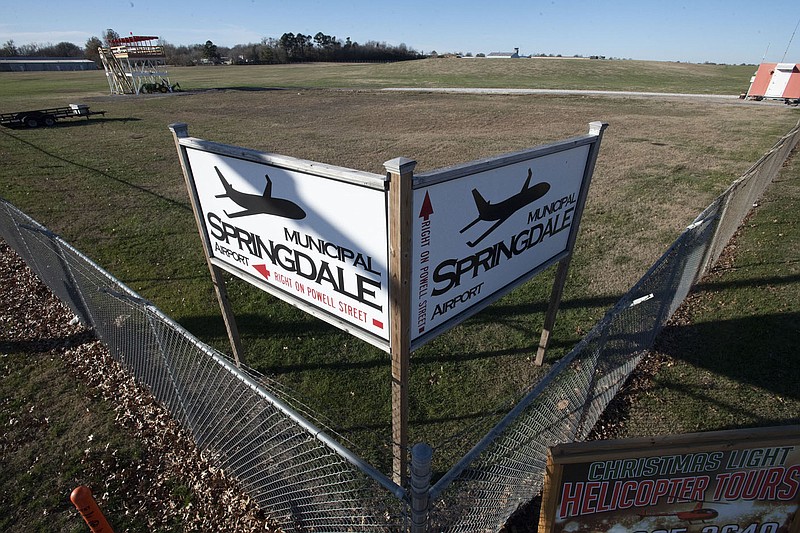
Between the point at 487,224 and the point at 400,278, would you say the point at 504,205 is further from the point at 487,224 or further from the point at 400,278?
the point at 400,278

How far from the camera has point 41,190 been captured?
12.6m

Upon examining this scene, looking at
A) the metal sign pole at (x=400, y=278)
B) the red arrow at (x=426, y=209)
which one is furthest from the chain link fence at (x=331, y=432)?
the red arrow at (x=426, y=209)

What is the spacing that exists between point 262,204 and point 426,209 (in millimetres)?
1597

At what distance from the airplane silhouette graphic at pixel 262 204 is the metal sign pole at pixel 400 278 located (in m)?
0.98

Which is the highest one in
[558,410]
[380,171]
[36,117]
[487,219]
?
[487,219]

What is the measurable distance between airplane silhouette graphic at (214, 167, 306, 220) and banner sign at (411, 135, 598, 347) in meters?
1.09

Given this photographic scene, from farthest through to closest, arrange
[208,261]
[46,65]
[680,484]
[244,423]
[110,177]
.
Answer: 1. [46,65]
2. [110,177]
3. [208,261]
4. [244,423]
5. [680,484]

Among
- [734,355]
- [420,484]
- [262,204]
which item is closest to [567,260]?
[734,355]

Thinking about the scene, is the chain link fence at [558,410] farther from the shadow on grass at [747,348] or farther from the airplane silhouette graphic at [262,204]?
the airplane silhouette graphic at [262,204]

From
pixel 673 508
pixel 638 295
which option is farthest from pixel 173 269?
pixel 673 508

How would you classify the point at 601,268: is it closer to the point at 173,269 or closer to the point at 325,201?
the point at 325,201

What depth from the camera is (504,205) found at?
11.9 ft

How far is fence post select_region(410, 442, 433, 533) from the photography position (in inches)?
75.2

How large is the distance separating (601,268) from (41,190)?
15033 millimetres
